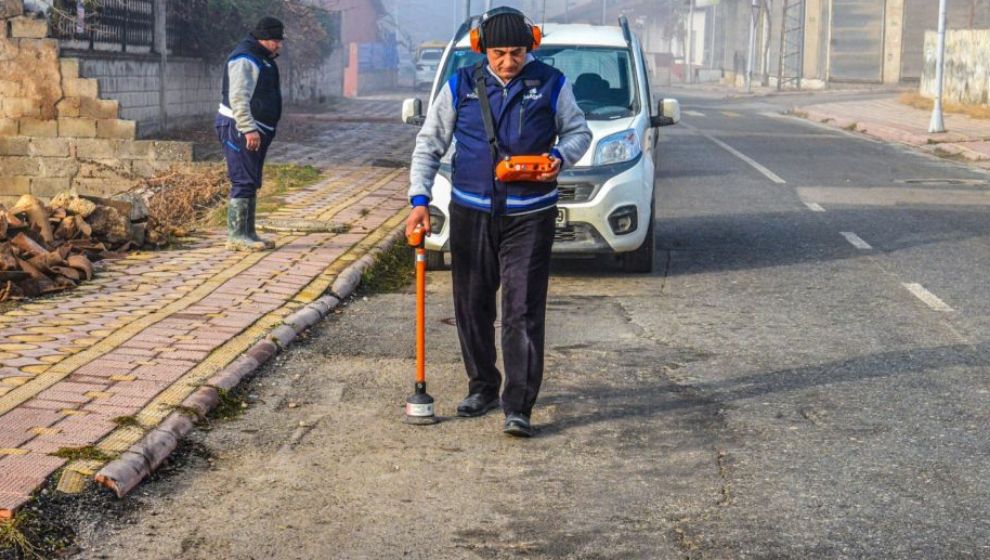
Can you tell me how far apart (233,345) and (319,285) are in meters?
2.07

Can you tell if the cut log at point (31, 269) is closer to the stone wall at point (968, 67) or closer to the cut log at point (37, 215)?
the cut log at point (37, 215)

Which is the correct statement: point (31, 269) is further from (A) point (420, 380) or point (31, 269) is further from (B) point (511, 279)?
(B) point (511, 279)

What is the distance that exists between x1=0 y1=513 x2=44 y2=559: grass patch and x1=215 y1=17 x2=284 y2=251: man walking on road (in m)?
6.55

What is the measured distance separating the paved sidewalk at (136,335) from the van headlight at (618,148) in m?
1.97

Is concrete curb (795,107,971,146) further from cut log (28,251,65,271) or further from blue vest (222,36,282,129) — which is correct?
cut log (28,251,65,271)

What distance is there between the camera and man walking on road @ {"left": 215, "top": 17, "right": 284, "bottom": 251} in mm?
11250

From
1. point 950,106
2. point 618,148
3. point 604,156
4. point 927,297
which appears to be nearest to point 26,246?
point 604,156

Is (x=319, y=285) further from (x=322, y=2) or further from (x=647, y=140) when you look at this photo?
(x=322, y=2)

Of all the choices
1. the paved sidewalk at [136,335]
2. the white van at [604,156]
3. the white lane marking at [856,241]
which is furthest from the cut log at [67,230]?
the white lane marking at [856,241]

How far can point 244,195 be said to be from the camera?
11.4 meters

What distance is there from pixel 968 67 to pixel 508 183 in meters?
33.0

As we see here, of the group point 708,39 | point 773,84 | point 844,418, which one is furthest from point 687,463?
point 708,39

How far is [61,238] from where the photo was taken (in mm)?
11258

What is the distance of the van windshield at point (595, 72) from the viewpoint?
38.3 feet
